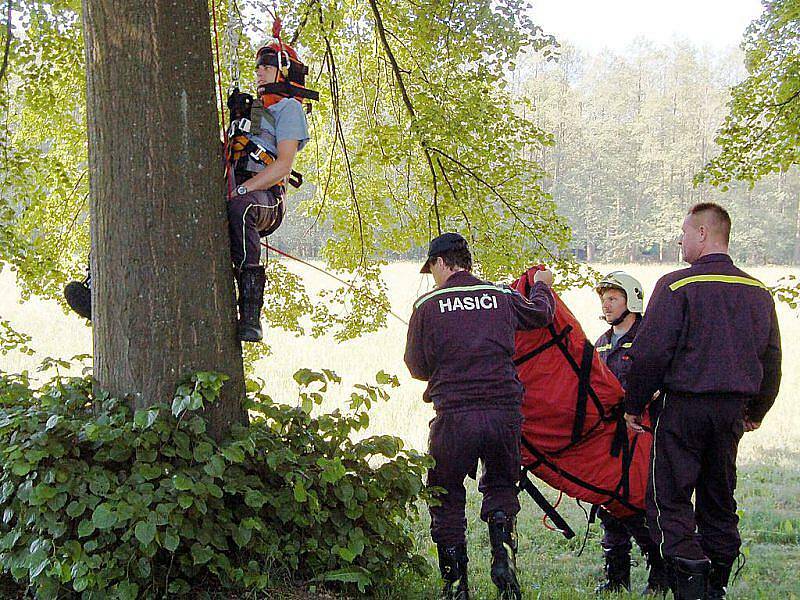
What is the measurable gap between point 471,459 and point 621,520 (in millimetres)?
1502

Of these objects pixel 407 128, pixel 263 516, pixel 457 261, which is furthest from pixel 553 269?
pixel 263 516

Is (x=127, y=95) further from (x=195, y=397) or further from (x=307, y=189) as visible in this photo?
(x=307, y=189)

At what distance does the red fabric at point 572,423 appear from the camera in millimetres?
5145

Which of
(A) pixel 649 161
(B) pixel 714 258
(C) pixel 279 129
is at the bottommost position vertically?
(B) pixel 714 258

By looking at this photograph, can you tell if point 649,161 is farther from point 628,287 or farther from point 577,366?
point 577,366

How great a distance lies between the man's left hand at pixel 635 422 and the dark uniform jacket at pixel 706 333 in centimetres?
29

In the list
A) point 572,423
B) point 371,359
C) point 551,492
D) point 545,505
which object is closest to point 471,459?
point 545,505

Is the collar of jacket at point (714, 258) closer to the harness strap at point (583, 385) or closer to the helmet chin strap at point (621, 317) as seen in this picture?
the harness strap at point (583, 385)

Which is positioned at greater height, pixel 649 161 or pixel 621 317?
pixel 649 161

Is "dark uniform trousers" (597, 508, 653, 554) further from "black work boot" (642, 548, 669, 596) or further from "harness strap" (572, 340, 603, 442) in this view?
"harness strap" (572, 340, 603, 442)

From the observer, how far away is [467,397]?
4523 millimetres

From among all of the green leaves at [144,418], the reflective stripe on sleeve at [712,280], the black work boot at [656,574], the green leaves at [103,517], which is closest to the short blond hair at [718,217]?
the reflective stripe on sleeve at [712,280]

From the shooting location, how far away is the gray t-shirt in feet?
14.2

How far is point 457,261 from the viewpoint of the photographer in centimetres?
478
